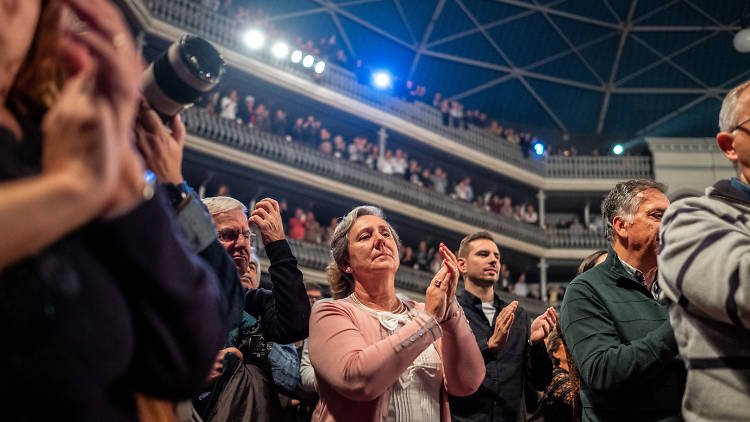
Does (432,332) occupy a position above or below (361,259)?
below

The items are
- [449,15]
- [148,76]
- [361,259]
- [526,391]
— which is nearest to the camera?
[148,76]

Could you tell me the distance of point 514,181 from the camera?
2033 centimetres

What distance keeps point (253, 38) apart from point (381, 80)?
13.9 ft

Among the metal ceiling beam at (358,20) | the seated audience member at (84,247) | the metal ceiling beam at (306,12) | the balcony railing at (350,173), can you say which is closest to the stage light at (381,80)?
the metal ceiling beam at (358,20)

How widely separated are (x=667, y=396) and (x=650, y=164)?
19674 mm

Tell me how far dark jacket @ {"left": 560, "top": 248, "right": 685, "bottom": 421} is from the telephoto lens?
161cm

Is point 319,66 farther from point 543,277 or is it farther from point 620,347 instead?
point 620,347

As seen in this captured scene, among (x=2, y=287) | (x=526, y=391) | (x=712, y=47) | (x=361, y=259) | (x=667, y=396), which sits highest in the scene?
(x=712, y=47)

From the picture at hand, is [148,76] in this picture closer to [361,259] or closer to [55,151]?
[55,151]

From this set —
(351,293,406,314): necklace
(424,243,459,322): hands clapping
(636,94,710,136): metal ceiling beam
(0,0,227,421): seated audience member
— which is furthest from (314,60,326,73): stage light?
(0,0,227,421): seated audience member

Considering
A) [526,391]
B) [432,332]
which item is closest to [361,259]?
[432,332]

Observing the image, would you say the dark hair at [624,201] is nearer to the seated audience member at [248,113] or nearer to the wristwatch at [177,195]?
the wristwatch at [177,195]

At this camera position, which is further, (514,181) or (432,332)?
(514,181)

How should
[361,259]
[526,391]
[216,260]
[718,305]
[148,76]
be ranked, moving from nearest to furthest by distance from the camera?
[148,76], [216,260], [718,305], [361,259], [526,391]
